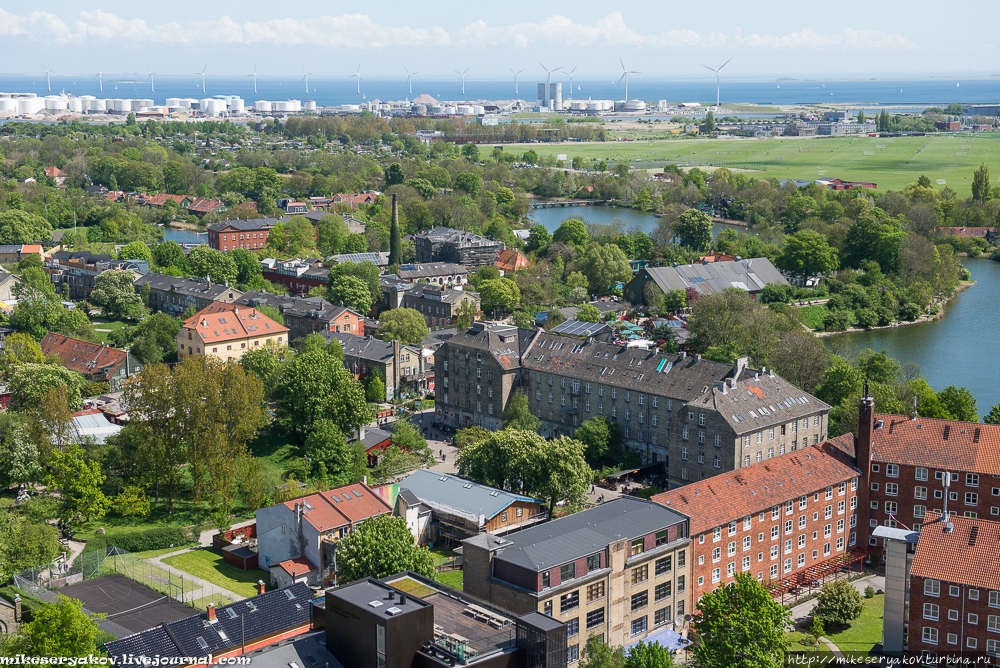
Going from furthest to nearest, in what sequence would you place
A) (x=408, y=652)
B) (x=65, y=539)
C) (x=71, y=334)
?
(x=71, y=334), (x=65, y=539), (x=408, y=652)

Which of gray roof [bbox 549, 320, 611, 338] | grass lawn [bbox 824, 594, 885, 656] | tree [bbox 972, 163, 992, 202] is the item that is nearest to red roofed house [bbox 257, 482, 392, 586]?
grass lawn [bbox 824, 594, 885, 656]

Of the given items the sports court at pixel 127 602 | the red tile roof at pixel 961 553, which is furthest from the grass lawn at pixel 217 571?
the red tile roof at pixel 961 553

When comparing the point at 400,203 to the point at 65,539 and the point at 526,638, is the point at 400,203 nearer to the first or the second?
the point at 65,539

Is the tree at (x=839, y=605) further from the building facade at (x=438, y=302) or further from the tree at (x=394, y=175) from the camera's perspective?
the tree at (x=394, y=175)

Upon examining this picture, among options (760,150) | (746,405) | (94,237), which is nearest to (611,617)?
(746,405)

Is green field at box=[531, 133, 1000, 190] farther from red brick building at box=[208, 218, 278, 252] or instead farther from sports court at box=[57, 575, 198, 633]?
sports court at box=[57, 575, 198, 633]
